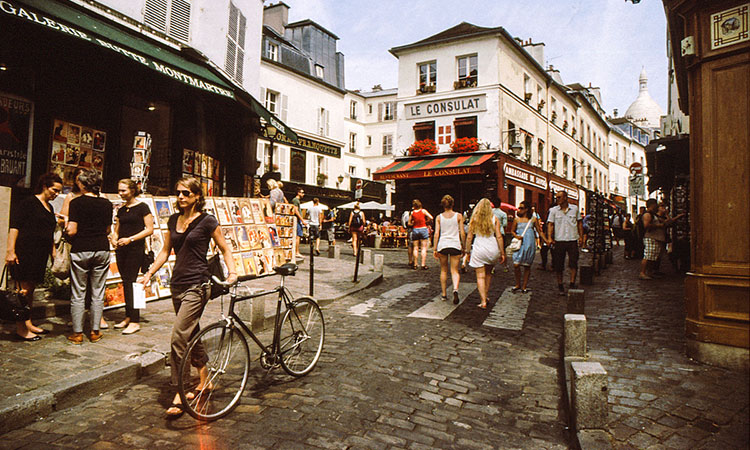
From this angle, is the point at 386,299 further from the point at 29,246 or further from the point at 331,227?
the point at 331,227

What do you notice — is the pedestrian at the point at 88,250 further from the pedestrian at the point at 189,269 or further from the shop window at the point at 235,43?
the shop window at the point at 235,43

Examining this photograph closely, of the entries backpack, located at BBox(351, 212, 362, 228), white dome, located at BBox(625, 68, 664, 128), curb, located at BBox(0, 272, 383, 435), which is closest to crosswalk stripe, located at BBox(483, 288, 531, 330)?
curb, located at BBox(0, 272, 383, 435)

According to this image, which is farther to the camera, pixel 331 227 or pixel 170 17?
pixel 331 227

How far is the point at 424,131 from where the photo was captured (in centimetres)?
2536

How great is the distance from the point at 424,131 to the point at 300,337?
21948mm

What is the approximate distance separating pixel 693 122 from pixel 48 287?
25.8 ft

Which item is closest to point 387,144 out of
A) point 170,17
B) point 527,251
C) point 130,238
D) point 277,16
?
point 277,16

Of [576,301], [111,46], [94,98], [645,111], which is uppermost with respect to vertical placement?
[645,111]

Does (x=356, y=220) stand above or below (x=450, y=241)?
above

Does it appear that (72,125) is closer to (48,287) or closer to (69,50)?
(69,50)

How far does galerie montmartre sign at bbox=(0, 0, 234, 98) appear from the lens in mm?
5949

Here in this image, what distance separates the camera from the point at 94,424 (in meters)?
3.37

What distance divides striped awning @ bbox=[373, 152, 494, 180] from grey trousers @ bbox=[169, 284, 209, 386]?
19653 millimetres

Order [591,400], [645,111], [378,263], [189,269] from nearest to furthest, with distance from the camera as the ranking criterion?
[591,400], [189,269], [378,263], [645,111]
